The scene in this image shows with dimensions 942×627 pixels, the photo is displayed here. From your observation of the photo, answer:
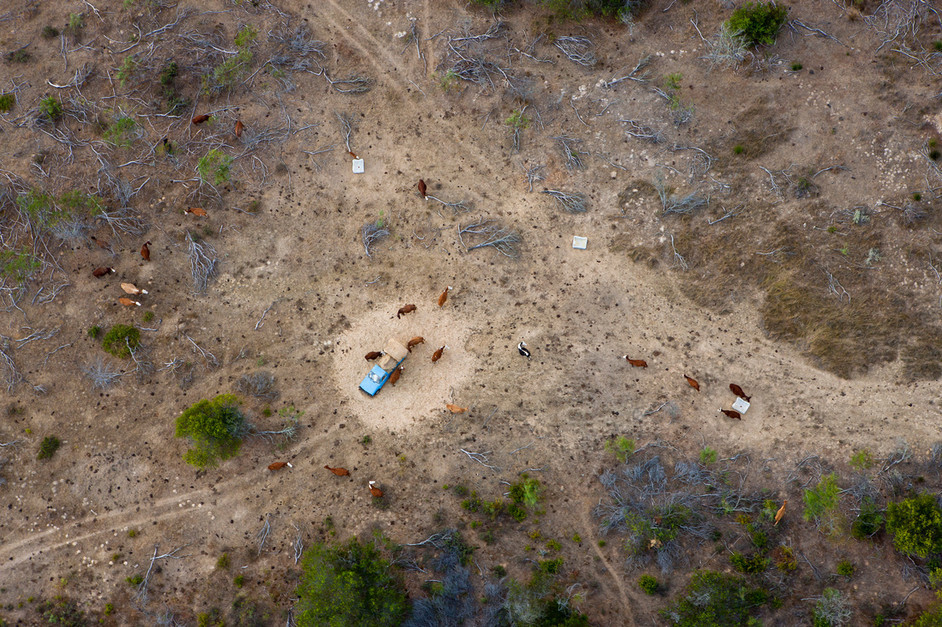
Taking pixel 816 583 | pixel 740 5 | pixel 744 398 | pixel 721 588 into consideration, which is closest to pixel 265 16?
pixel 740 5

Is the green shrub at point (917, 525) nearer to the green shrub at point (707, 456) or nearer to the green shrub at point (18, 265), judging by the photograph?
the green shrub at point (707, 456)

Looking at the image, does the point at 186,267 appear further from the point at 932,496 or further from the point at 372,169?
the point at 932,496

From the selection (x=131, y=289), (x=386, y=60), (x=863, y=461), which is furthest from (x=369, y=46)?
(x=863, y=461)

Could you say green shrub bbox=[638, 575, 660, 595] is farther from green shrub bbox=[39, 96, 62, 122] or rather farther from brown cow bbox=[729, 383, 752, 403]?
green shrub bbox=[39, 96, 62, 122]

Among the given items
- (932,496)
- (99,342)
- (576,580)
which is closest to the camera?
(932,496)

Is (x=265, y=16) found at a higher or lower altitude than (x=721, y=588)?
higher

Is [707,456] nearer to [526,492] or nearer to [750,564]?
[750,564]

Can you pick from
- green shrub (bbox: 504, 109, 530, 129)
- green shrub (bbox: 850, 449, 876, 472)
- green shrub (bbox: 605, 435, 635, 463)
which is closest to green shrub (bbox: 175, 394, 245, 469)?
green shrub (bbox: 605, 435, 635, 463)
